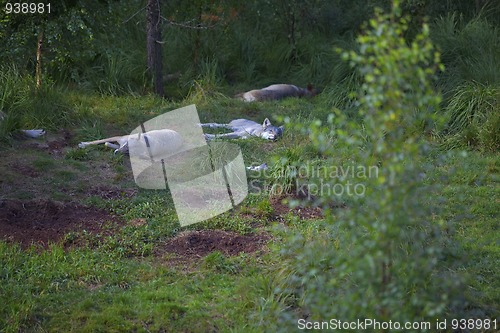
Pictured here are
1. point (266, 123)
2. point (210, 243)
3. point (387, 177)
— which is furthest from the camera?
point (266, 123)

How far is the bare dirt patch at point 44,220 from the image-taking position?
569 cm

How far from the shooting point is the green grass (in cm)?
456

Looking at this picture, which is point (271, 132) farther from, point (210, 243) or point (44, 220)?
point (44, 220)

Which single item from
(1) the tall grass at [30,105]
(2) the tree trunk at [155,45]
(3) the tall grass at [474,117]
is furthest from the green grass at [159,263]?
(2) the tree trunk at [155,45]

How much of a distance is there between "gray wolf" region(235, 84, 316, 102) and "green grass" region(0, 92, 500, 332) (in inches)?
120

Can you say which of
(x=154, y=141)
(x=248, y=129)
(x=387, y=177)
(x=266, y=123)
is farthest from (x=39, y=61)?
(x=387, y=177)

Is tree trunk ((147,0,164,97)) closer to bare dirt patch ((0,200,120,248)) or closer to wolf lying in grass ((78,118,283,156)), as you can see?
wolf lying in grass ((78,118,283,156))

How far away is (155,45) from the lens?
409 inches

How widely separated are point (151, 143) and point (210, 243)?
224 centimetres

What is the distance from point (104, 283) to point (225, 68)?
7.29 m

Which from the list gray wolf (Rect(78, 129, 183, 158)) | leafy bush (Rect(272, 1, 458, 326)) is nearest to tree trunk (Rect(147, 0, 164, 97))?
gray wolf (Rect(78, 129, 183, 158))

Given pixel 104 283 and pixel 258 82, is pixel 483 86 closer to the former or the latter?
pixel 258 82

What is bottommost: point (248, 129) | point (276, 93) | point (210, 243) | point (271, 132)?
point (276, 93)

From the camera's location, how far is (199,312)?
4.66 meters
